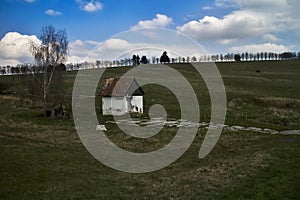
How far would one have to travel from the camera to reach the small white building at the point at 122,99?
43906 millimetres

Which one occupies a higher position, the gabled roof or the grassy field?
the gabled roof

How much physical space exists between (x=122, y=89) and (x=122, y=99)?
6.06 feet

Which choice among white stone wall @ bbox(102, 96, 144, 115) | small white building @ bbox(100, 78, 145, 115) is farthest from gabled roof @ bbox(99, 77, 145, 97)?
white stone wall @ bbox(102, 96, 144, 115)

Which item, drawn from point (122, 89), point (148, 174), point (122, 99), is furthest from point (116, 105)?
point (148, 174)

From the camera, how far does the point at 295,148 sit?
19.9m

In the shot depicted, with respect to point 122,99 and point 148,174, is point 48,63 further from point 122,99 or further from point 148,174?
point 148,174

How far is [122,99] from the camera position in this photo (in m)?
44.0

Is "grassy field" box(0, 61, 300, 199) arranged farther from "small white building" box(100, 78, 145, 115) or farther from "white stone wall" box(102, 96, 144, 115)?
"small white building" box(100, 78, 145, 115)

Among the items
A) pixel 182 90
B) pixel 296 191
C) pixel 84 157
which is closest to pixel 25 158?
pixel 84 157

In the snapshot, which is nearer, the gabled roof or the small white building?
the small white building

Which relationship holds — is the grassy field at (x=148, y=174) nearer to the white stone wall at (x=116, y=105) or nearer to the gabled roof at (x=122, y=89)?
the white stone wall at (x=116, y=105)

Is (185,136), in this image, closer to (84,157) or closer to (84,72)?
(84,157)

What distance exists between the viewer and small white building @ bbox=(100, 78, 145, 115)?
4391cm

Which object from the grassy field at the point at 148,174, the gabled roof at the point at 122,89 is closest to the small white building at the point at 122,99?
the gabled roof at the point at 122,89
